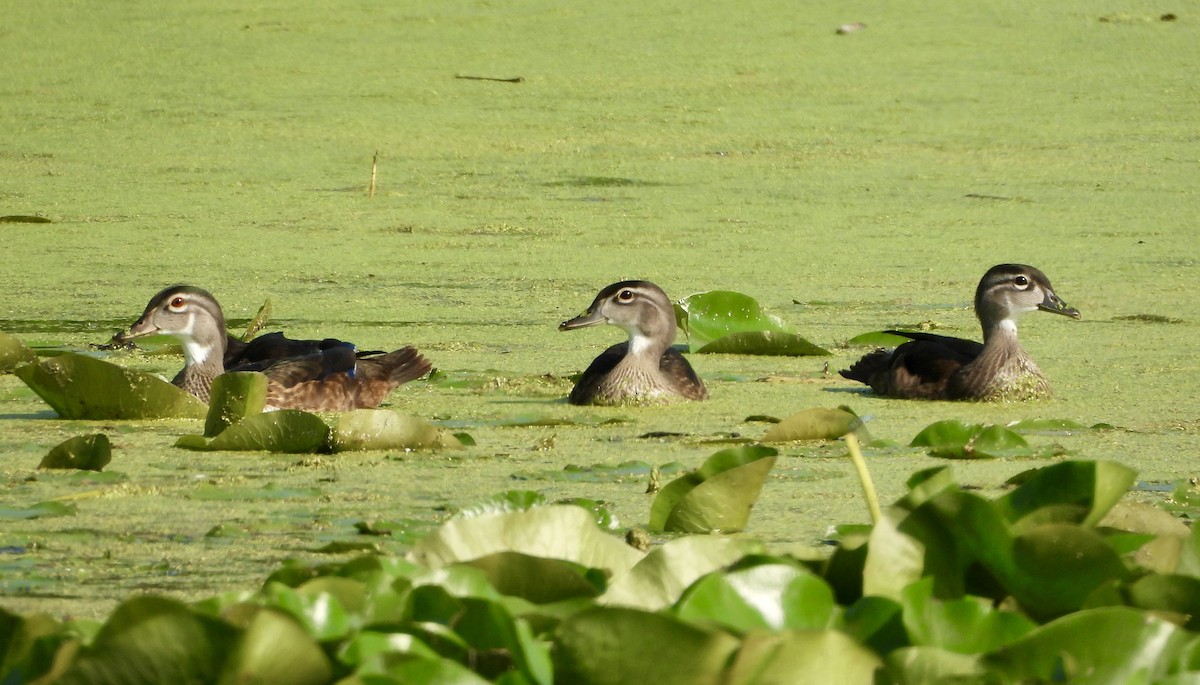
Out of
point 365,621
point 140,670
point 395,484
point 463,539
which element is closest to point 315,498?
point 395,484

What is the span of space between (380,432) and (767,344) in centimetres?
231

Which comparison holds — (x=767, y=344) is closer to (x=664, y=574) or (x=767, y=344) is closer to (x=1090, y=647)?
(x=664, y=574)

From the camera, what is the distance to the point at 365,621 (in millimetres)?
2312

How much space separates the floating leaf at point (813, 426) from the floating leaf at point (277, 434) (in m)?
1.12

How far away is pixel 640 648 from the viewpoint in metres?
2.06

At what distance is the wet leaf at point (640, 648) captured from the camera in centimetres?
205

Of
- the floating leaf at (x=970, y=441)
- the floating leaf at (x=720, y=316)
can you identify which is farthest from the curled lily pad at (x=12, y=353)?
the floating leaf at (x=970, y=441)

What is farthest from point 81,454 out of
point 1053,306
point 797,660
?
point 1053,306

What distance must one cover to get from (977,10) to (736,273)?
6.58 metres

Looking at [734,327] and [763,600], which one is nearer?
[763,600]

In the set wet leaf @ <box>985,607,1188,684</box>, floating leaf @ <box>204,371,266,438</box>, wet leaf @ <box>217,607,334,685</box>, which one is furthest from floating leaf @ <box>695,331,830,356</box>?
wet leaf @ <box>217,607,334,685</box>

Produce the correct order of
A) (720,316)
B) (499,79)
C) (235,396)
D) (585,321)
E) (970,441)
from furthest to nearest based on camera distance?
1. (499,79)
2. (720,316)
3. (585,321)
4. (235,396)
5. (970,441)

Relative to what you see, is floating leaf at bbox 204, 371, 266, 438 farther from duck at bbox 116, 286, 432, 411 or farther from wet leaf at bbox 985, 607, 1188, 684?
wet leaf at bbox 985, 607, 1188, 684

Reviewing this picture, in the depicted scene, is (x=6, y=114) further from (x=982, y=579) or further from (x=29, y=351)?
(x=982, y=579)
